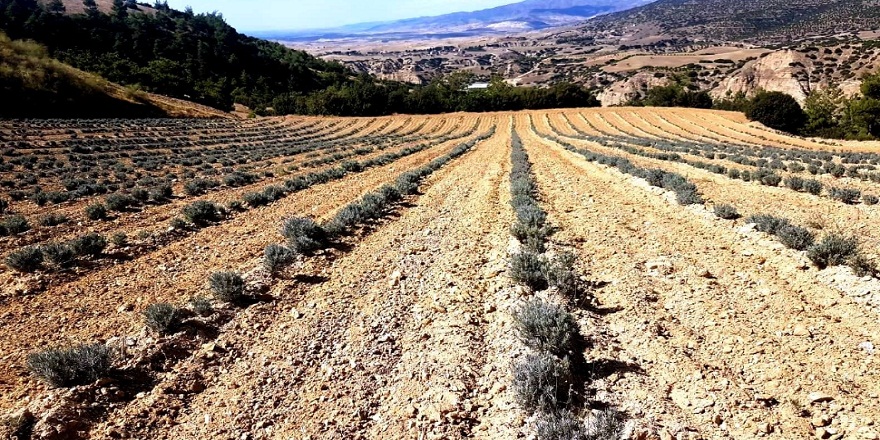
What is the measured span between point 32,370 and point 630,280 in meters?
8.98

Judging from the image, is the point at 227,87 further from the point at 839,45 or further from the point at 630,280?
the point at 839,45

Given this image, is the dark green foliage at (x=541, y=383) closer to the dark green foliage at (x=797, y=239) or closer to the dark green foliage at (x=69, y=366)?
the dark green foliage at (x=69, y=366)

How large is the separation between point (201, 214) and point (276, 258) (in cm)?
602

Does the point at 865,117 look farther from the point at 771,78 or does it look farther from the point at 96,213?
the point at 96,213

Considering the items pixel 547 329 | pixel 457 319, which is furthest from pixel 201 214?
pixel 547 329

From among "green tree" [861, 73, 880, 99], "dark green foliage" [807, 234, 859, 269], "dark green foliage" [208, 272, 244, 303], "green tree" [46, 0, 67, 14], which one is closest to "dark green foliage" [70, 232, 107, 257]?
"dark green foliage" [208, 272, 244, 303]

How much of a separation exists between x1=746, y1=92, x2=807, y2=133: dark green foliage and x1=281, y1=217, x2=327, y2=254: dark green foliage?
73.4 metres

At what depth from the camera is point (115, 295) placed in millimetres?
8195

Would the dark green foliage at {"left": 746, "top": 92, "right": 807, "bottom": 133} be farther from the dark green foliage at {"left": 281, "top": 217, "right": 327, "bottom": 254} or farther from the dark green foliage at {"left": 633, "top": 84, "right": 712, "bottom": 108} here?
the dark green foliage at {"left": 281, "top": 217, "right": 327, "bottom": 254}

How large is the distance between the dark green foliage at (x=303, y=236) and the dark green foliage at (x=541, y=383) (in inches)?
248

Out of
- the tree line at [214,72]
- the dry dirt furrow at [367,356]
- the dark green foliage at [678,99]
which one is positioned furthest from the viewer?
the tree line at [214,72]

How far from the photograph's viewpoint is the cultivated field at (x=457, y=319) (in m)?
4.75

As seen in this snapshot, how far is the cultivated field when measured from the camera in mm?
4750

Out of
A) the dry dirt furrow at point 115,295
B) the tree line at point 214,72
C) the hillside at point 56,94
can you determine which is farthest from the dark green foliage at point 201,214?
the tree line at point 214,72
